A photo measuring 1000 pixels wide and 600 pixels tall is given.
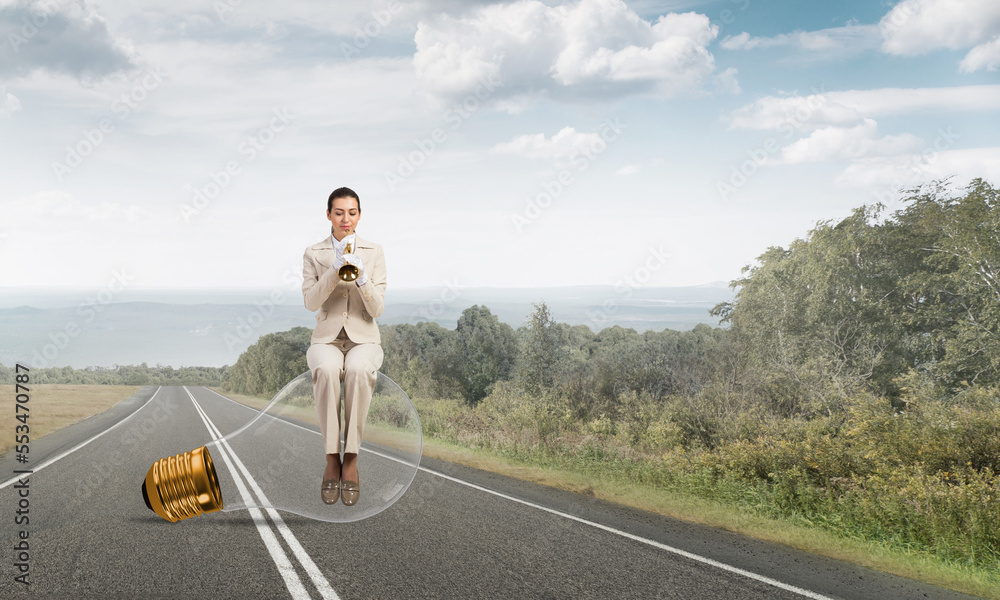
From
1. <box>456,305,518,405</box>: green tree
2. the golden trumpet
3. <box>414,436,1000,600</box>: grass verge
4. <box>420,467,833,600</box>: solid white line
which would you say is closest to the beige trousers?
the golden trumpet

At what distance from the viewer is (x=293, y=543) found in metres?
5.54

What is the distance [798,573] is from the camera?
229 inches

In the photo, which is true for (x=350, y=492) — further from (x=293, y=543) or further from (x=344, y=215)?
(x=293, y=543)

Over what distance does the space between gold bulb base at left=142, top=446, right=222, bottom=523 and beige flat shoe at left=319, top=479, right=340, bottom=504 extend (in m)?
0.50

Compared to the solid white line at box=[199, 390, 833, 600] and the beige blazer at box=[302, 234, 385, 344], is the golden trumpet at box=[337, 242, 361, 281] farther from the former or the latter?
the solid white line at box=[199, 390, 833, 600]

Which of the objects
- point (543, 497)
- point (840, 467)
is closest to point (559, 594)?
point (543, 497)

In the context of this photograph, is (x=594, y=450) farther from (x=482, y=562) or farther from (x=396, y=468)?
(x=396, y=468)

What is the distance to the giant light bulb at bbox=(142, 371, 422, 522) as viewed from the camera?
2.75 m

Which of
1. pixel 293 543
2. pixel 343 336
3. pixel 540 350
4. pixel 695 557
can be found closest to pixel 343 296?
pixel 343 336

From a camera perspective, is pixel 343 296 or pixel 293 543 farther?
pixel 293 543

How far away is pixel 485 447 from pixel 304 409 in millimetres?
13503

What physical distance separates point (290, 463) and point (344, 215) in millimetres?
1415

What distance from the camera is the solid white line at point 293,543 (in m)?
3.19

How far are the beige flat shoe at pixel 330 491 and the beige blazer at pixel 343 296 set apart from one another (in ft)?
2.49
